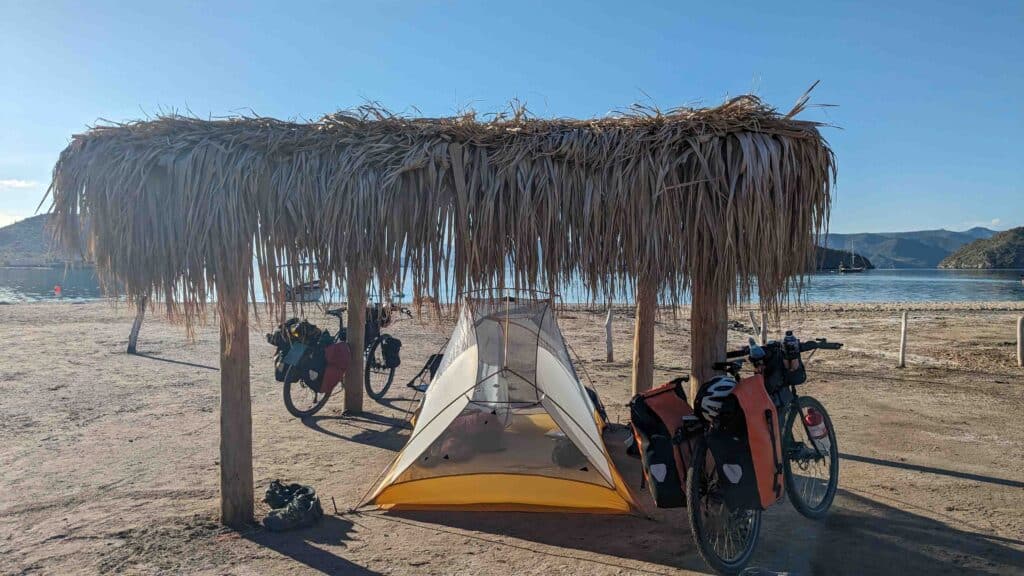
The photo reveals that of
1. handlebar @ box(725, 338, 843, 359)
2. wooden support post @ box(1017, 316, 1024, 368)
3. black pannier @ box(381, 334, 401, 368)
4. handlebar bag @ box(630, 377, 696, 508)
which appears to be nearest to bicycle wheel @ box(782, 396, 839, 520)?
handlebar @ box(725, 338, 843, 359)

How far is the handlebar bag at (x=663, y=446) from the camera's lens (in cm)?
346

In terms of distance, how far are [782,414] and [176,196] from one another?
3.73m

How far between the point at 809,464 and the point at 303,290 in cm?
331

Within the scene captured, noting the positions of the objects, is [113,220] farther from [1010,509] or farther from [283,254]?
[1010,509]

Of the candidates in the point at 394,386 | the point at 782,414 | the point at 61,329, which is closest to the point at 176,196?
the point at 782,414

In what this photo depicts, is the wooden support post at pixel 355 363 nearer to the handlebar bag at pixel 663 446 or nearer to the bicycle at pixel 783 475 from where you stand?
the handlebar bag at pixel 663 446

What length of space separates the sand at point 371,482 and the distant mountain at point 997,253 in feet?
363

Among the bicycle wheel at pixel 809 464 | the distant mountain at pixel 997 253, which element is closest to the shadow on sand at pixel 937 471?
the bicycle wheel at pixel 809 464

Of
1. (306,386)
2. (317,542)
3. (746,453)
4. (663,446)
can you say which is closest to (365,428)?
(306,386)

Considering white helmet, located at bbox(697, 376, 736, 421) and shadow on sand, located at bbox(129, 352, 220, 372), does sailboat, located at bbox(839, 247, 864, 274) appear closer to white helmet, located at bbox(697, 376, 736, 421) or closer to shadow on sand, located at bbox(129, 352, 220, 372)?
shadow on sand, located at bbox(129, 352, 220, 372)

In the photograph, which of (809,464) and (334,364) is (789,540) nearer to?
(809,464)

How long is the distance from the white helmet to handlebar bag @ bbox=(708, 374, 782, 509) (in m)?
0.05

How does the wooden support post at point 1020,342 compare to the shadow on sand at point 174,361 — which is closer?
the wooden support post at point 1020,342

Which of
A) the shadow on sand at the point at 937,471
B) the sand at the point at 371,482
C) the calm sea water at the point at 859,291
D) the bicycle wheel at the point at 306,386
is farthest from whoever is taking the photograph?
the calm sea water at the point at 859,291
